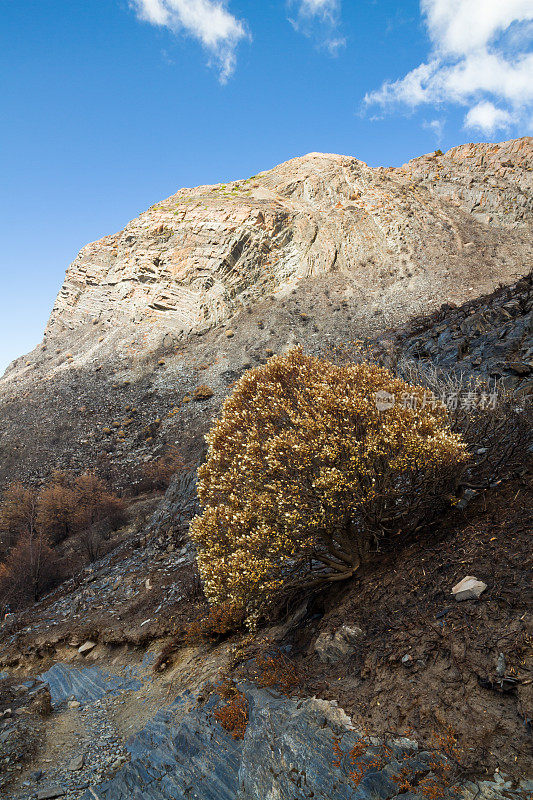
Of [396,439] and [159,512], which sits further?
[159,512]

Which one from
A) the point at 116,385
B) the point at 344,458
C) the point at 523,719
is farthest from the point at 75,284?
the point at 523,719

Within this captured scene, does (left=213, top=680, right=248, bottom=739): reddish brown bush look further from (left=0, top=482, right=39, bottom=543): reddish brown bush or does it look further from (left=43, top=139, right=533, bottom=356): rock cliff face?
(left=43, top=139, right=533, bottom=356): rock cliff face

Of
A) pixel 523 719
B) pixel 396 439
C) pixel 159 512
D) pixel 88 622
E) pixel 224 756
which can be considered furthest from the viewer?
pixel 159 512

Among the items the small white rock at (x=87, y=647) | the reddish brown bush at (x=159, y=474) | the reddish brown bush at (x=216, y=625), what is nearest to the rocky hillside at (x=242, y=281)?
the reddish brown bush at (x=159, y=474)

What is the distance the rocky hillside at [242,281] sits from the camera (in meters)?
36.2

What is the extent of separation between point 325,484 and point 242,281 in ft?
136

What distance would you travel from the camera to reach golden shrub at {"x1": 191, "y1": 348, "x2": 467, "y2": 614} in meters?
6.68

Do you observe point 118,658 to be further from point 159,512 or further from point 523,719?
point 523,719

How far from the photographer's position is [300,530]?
6.77 metres

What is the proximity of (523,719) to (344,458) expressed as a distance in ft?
12.8

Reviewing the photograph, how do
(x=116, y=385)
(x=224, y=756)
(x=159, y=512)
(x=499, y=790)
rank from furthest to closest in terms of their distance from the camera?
(x=116, y=385) < (x=159, y=512) < (x=224, y=756) < (x=499, y=790)

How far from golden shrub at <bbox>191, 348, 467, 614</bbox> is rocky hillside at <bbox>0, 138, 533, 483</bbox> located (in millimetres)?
24246

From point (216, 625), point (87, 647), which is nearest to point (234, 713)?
point (216, 625)

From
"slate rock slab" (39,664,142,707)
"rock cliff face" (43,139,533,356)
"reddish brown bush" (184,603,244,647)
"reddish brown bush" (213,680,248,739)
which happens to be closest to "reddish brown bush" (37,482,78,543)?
"slate rock slab" (39,664,142,707)
